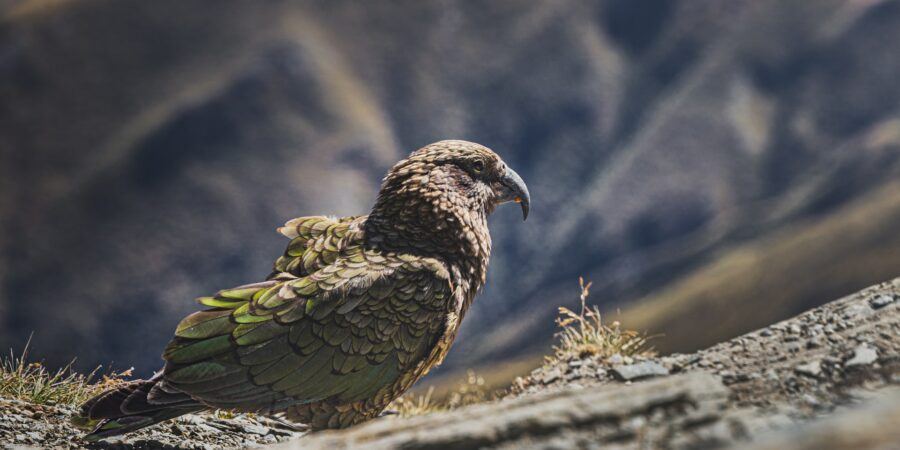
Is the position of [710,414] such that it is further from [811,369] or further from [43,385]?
[43,385]

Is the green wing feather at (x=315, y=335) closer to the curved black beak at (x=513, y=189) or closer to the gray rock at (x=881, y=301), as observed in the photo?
the curved black beak at (x=513, y=189)

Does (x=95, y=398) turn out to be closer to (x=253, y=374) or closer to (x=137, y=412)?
(x=137, y=412)

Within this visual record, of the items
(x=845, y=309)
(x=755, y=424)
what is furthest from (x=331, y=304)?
(x=845, y=309)

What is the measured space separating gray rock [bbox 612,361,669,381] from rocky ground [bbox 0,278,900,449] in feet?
0.06

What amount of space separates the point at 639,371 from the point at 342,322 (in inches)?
103

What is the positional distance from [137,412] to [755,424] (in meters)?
3.99

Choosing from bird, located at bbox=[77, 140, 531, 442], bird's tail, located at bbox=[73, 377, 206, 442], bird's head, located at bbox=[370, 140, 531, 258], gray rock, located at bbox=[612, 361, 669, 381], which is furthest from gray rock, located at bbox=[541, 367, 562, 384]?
bird's tail, located at bbox=[73, 377, 206, 442]

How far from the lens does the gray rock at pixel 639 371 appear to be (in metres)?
5.47

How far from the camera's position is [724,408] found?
117 inches

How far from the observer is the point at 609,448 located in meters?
2.73

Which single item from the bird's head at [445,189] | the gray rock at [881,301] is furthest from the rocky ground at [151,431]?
the gray rock at [881,301]

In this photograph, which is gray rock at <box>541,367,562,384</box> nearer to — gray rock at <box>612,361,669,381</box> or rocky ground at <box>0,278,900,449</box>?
gray rock at <box>612,361,669,381</box>

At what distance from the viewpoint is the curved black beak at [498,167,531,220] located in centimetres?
586

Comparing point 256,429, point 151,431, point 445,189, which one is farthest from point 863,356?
point 151,431
